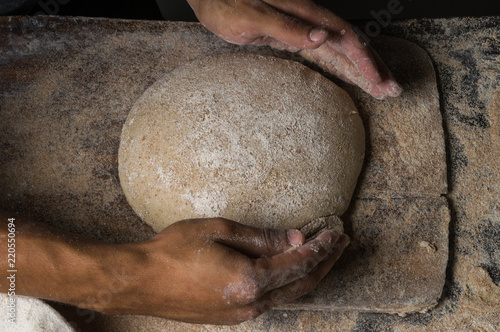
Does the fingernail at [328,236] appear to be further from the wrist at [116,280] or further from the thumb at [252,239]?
the wrist at [116,280]

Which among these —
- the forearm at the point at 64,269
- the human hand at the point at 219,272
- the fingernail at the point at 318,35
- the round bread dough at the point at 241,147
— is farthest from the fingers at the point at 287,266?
the fingernail at the point at 318,35

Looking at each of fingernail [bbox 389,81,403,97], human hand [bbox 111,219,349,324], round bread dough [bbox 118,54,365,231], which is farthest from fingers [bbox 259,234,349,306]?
fingernail [bbox 389,81,403,97]

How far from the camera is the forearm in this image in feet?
3.34

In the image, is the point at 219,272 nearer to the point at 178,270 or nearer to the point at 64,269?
the point at 178,270

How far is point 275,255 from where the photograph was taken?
3.36ft

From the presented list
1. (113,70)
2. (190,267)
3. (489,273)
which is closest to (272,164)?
(190,267)

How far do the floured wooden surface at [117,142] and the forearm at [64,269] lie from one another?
0.23 meters

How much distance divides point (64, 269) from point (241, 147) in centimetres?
49

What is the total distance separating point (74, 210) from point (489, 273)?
1151mm

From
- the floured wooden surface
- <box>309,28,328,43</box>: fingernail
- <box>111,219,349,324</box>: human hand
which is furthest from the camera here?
the floured wooden surface

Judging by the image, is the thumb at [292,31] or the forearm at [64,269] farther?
the thumb at [292,31]

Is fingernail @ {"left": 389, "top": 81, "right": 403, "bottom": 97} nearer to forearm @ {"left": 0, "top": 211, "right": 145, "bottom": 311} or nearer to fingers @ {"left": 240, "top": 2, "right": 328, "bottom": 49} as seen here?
fingers @ {"left": 240, "top": 2, "right": 328, "bottom": 49}

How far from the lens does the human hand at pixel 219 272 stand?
987 millimetres

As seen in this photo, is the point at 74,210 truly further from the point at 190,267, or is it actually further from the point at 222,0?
the point at 222,0
